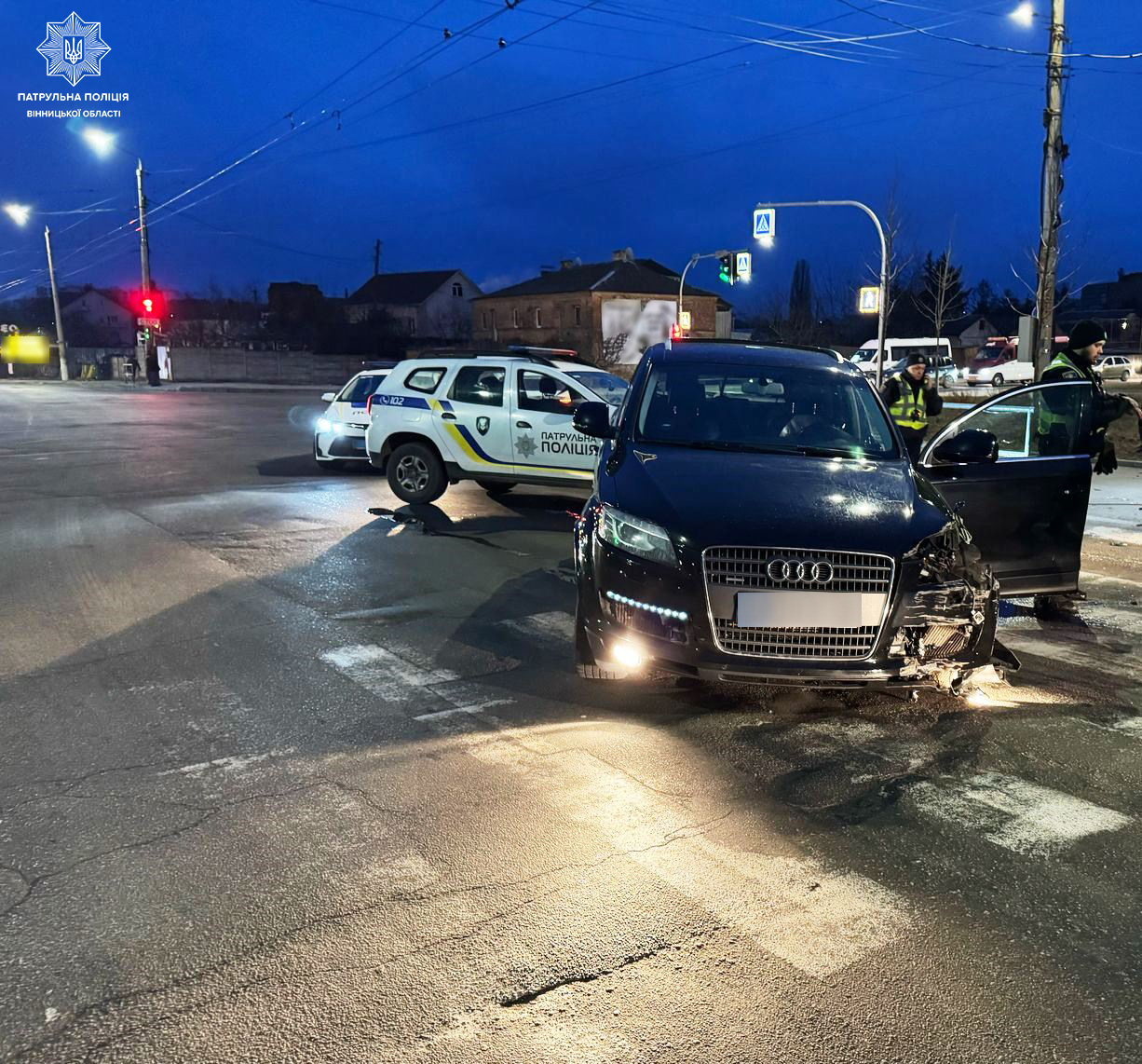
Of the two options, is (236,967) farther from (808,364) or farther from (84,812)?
(808,364)

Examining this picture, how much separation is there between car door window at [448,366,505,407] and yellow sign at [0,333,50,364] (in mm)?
65510

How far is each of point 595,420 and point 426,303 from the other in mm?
77340

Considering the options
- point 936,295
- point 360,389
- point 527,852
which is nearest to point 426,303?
point 936,295

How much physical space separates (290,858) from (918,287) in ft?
247

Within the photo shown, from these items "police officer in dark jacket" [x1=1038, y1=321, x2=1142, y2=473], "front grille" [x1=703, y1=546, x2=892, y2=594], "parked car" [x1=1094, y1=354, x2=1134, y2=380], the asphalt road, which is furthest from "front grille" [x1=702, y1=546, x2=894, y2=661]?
"parked car" [x1=1094, y1=354, x2=1134, y2=380]

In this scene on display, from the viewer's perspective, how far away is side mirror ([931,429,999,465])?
17.9ft

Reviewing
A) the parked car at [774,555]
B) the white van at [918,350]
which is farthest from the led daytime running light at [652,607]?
the white van at [918,350]

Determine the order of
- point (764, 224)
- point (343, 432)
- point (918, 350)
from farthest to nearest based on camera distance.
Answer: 1. point (918, 350)
2. point (764, 224)
3. point (343, 432)

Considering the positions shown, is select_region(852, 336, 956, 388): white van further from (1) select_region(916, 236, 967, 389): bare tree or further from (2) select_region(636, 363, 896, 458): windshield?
(2) select_region(636, 363, 896, 458): windshield

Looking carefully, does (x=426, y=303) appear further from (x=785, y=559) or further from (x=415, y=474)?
(x=785, y=559)

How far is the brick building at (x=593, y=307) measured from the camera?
66000mm

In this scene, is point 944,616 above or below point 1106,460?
below

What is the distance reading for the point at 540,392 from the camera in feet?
35.9

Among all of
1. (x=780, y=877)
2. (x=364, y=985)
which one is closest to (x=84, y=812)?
(x=364, y=985)
